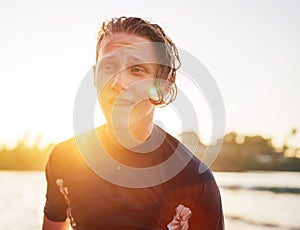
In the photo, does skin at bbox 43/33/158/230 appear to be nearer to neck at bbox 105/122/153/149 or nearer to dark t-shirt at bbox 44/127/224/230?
neck at bbox 105/122/153/149

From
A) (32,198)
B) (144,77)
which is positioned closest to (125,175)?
(144,77)

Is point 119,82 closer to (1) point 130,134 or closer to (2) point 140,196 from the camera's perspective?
(1) point 130,134

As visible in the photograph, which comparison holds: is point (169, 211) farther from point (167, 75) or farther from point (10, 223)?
point (10, 223)

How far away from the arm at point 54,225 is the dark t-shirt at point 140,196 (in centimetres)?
22

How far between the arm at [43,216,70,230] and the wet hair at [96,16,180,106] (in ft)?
1.97

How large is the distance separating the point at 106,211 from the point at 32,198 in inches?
989

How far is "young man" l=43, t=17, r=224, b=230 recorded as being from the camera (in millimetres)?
1888

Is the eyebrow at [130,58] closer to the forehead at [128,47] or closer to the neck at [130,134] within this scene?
the forehead at [128,47]

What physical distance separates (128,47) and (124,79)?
13 cm

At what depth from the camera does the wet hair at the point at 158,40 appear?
2004mm

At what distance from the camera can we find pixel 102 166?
2018 mm

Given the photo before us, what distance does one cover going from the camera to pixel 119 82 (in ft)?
6.12

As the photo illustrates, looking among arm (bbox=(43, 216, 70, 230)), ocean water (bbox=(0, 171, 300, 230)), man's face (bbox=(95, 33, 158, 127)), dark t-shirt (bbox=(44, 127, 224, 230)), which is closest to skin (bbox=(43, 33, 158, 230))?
man's face (bbox=(95, 33, 158, 127))

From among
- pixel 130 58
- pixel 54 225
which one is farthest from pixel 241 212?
pixel 130 58
